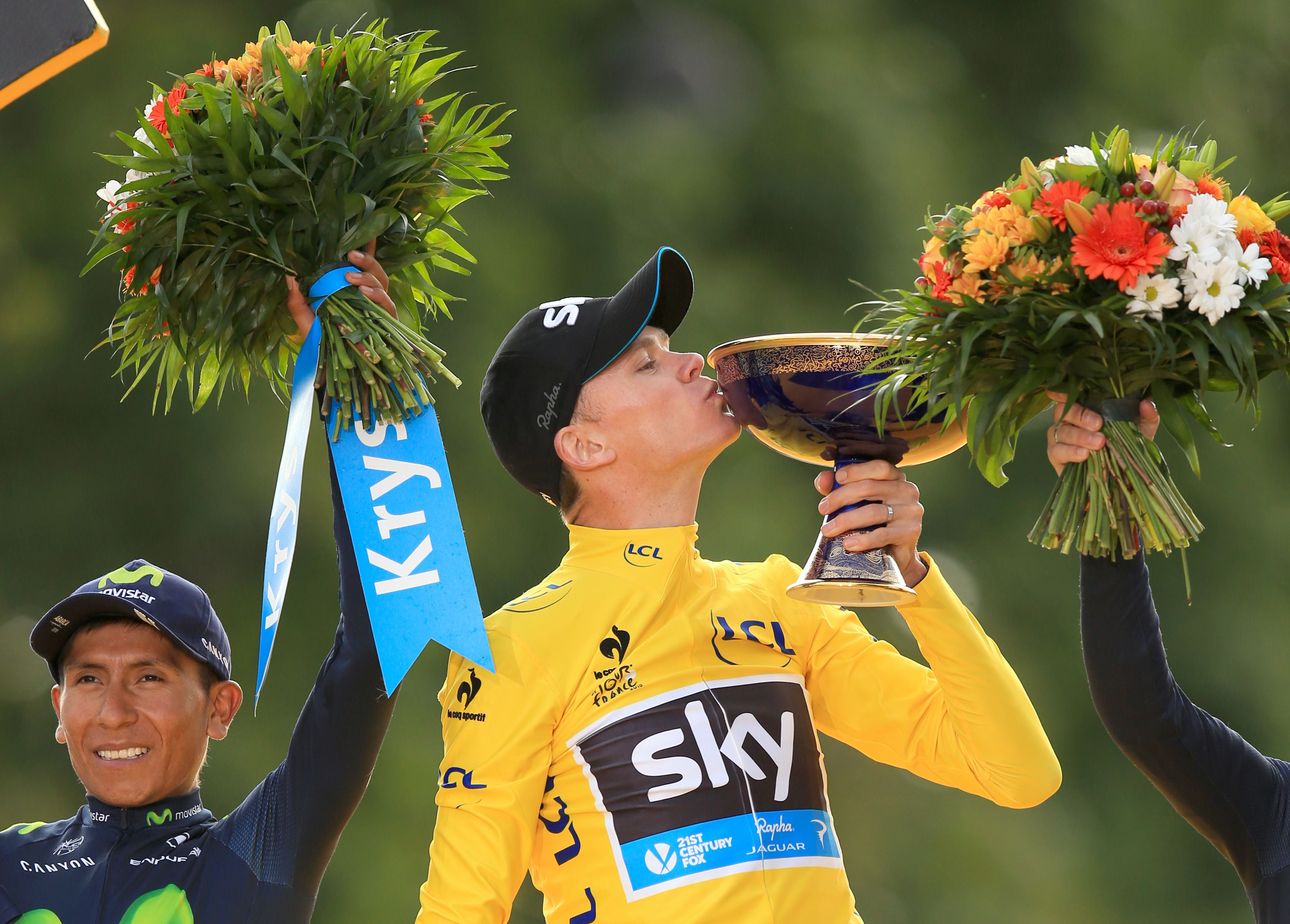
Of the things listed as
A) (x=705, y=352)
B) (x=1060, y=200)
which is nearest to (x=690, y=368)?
(x=1060, y=200)

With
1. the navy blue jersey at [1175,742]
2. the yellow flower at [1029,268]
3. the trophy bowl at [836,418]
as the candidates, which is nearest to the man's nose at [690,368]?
the trophy bowl at [836,418]

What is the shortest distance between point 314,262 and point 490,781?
954 millimetres

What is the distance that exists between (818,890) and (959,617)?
→ 51 centimetres

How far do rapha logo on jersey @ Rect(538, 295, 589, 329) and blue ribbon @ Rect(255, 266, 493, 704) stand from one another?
1.03 feet

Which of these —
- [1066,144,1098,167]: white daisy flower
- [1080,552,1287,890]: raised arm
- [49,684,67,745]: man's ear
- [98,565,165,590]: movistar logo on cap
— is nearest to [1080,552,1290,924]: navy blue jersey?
[1080,552,1287,890]: raised arm

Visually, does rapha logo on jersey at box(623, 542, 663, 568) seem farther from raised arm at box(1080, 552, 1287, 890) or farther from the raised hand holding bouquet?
raised arm at box(1080, 552, 1287, 890)

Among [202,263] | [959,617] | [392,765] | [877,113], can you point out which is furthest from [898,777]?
[202,263]

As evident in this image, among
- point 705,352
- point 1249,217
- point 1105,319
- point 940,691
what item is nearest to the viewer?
point 1105,319

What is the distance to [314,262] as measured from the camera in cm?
266

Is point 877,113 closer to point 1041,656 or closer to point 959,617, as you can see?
point 1041,656

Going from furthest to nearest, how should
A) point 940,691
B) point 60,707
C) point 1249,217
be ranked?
1. point 60,707
2. point 940,691
3. point 1249,217

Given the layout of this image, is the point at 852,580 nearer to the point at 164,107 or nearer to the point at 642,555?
the point at 642,555

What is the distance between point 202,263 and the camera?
263cm

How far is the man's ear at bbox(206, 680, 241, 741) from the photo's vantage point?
2.88 meters
